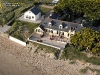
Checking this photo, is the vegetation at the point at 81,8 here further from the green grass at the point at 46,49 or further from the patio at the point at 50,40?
the green grass at the point at 46,49

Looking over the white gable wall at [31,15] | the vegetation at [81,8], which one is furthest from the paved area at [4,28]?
the vegetation at [81,8]

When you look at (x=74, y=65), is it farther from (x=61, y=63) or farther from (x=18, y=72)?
(x=18, y=72)

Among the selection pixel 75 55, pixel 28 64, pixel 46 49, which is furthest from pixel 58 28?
pixel 28 64

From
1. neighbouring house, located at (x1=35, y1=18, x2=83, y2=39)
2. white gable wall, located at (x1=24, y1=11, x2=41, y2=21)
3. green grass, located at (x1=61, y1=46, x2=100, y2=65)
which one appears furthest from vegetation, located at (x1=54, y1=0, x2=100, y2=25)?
green grass, located at (x1=61, y1=46, x2=100, y2=65)

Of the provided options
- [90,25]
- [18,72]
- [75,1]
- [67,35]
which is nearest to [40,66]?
[18,72]

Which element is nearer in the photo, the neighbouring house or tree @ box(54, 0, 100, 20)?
the neighbouring house

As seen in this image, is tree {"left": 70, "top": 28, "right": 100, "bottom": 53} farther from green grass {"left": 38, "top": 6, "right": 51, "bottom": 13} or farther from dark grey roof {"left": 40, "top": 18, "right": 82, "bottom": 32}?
green grass {"left": 38, "top": 6, "right": 51, "bottom": 13}

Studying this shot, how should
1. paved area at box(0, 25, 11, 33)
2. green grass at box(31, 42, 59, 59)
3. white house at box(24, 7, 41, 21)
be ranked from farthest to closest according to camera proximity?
white house at box(24, 7, 41, 21) < paved area at box(0, 25, 11, 33) < green grass at box(31, 42, 59, 59)
